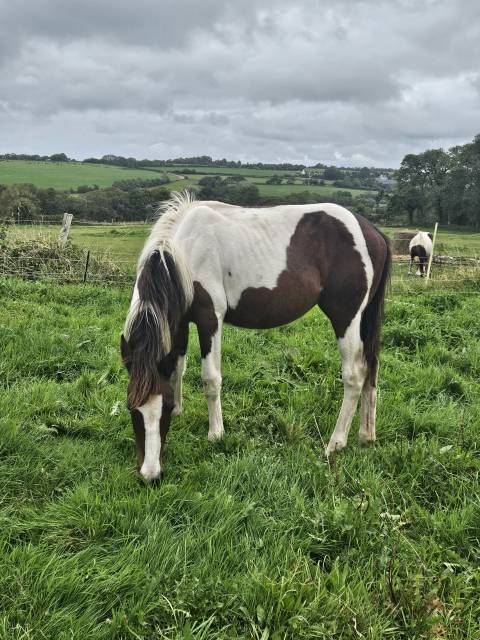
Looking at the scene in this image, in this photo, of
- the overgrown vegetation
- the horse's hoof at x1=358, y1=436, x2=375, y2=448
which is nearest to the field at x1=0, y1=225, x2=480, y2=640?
the horse's hoof at x1=358, y1=436, x2=375, y2=448

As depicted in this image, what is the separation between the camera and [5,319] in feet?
18.4

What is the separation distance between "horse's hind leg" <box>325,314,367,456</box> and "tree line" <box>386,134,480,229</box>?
39.2m

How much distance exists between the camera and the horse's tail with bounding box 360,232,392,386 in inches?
152

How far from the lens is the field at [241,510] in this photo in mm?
1896

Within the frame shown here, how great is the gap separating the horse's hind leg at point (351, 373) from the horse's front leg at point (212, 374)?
1.00 m

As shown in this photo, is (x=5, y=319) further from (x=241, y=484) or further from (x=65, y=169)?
(x=65, y=169)

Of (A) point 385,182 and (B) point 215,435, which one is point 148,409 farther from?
(A) point 385,182

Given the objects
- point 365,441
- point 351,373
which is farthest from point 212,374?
point 365,441

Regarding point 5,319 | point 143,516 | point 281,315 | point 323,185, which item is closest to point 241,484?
point 143,516

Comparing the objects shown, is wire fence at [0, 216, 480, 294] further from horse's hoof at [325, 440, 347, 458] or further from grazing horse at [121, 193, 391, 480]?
horse's hoof at [325, 440, 347, 458]

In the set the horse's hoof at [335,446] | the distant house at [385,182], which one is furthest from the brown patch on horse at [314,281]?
the distant house at [385,182]

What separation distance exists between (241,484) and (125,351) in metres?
1.20

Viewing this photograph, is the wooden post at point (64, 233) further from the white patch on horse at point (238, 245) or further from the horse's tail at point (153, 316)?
the horse's tail at point (153, 316)

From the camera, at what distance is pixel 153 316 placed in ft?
9.59
